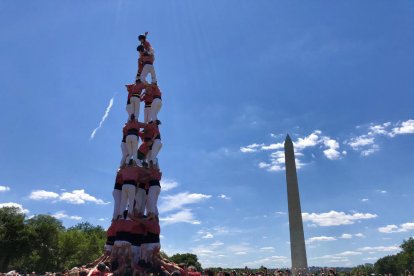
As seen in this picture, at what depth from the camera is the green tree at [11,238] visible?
2131 inches

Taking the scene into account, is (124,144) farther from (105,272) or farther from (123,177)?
(105,272)

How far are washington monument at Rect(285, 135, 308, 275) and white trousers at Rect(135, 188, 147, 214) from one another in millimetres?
17600

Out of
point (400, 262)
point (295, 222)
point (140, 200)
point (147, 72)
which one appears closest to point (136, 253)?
point (140, 200)

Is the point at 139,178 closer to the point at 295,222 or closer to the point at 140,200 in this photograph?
the point at 140,200

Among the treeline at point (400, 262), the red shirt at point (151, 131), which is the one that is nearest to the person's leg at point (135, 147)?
the red shirt at point (151, 131)

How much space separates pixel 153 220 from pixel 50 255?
1854 inches

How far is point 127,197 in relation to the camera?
2045 centimetres

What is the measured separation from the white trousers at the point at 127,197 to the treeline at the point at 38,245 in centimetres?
4147

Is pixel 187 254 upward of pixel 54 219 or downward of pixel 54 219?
downward

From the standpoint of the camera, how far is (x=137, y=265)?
18.9m

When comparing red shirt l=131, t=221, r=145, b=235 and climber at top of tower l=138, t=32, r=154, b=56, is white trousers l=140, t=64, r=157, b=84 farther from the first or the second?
red shirt l=131, t=221, r=145, b=235

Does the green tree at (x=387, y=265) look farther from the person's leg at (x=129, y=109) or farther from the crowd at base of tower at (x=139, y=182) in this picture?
the person's leg at (x=129, y=109)

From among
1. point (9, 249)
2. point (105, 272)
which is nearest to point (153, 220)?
point (105, 272)

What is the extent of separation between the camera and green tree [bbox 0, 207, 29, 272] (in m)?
54.1
